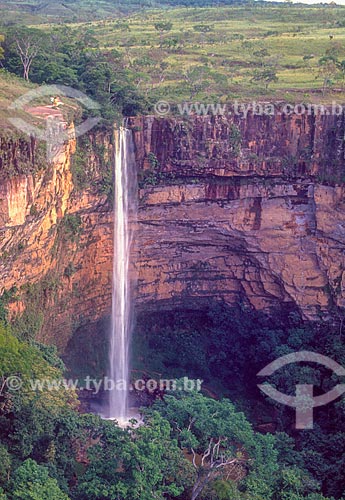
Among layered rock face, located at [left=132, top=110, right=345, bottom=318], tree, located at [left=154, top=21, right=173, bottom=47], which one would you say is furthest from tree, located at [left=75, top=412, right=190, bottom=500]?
tree, located at [left=154, top=21, right=173, bottom=47]

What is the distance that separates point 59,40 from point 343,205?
1364 centimetres

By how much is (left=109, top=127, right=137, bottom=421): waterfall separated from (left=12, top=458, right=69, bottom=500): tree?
23.9 ft

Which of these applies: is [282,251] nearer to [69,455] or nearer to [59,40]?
[69,455]

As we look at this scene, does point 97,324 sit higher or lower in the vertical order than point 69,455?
higher

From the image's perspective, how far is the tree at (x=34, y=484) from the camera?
12.4 meters

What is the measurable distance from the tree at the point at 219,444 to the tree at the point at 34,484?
10.2ft

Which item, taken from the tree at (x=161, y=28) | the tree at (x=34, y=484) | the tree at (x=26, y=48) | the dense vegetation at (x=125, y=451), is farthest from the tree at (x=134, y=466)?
the tree at (x=161, y=28)

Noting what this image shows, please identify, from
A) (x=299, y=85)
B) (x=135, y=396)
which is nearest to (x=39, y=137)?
(x=135, y=396)

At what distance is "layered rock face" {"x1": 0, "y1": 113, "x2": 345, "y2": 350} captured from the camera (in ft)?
69.8

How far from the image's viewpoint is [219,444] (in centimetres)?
1559

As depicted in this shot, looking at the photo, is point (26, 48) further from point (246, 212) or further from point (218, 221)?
point (246, 212)

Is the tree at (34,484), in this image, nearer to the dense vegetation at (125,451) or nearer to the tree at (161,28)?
the dense vegetation at (125,451)

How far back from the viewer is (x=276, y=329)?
24.1m

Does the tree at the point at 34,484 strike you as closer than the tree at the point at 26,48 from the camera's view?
Yes
